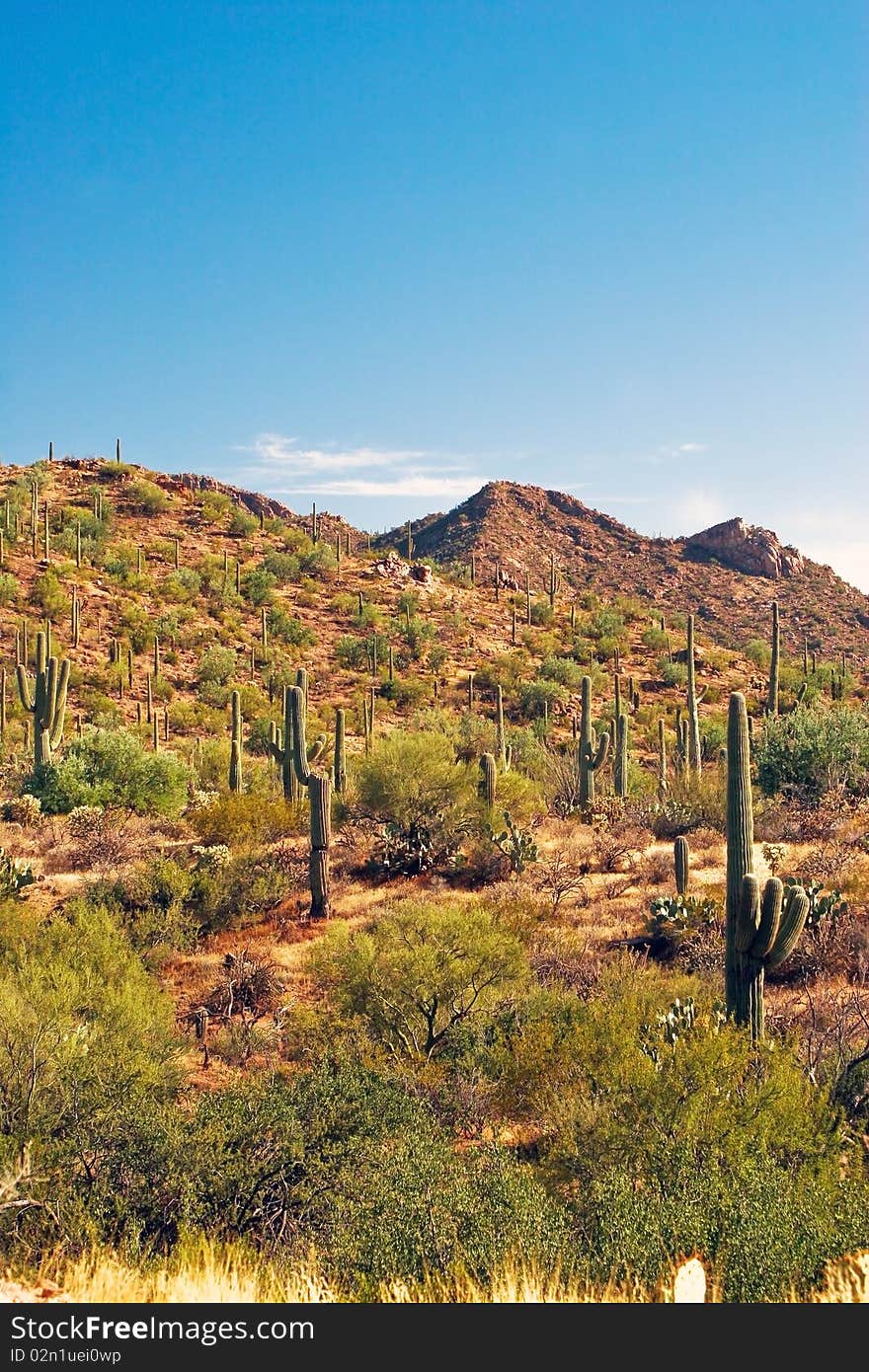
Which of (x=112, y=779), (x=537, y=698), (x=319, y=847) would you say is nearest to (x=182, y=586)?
(x=537, y=698)

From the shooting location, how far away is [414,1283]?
5.54 metres

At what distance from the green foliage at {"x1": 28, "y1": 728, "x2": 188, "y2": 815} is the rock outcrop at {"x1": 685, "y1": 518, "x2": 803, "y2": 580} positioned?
59531 mm

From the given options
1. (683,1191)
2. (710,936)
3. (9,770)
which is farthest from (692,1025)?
(9,770)

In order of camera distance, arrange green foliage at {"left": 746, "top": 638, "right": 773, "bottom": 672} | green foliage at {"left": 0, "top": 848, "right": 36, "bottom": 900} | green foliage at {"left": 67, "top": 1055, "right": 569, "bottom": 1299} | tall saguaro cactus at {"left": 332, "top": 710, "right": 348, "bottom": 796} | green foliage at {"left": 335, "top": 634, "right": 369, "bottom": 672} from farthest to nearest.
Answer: green foliage at {"left": 746, "top": 638, "right": 773, "bottom": 672} → green foliage at {"left": 335, "top": 634, "right": 369, "bottom": 672} → tall saguaro cactus at {"left": 332, "top": 710, "right": 348, "bottom": 796} → green foliage at {"left": 0, "top": 848, "right": 36, "bottom": 900} → green foliage at {"left": 67, "top": 1055, "right": 569, "bottom": 1299}

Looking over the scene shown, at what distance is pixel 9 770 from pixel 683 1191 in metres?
22.5

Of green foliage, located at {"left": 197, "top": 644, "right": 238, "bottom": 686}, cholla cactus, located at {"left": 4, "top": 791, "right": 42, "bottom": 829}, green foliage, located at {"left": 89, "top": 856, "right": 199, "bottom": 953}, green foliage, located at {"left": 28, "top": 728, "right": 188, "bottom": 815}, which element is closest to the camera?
green foliage, located at {"left": 89, "top": 856, "right": 199, "bottom": 953}

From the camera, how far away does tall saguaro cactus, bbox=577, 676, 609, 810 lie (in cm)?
2338

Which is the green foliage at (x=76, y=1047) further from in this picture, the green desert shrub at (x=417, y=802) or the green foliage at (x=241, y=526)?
the green foliage at (x=241, y=526)

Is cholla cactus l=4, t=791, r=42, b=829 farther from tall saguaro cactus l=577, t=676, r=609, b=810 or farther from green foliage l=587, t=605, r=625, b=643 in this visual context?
green foliage l=587, t=605, r=625, b=643

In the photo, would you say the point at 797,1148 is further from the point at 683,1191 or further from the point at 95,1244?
the point at 95,1244

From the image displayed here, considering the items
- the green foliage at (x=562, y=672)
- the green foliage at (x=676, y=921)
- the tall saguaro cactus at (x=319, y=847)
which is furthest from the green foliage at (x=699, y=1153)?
the green foliage at (x=562, y=672)

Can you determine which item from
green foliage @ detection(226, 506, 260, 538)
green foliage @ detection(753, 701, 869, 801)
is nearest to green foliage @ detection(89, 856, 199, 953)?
green foliage @ detection(753, 701, 869, 801)

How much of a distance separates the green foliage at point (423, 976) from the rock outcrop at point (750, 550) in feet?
215
